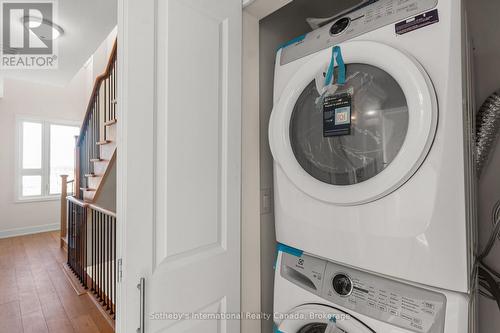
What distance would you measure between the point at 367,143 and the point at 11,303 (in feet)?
10.9

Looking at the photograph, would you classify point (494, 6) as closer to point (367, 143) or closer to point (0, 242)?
point (367, 143)

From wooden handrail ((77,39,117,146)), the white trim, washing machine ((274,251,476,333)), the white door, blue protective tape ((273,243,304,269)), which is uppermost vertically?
wooden handrail ((77,39,117,146))

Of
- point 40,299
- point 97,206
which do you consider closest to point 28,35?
point 97,206

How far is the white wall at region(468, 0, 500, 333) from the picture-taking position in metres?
1.14

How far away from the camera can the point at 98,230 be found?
2559mm

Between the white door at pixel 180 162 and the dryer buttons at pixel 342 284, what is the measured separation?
0.43 meters

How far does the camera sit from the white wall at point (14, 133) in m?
4.57

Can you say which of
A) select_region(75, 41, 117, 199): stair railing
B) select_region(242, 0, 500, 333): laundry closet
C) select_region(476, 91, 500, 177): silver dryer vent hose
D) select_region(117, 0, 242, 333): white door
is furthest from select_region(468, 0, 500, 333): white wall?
select_region(75, 41, 117, 199): stair railing

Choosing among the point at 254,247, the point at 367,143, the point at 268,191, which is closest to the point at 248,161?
the point at 268,191

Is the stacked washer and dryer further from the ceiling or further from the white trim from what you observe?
the white trim

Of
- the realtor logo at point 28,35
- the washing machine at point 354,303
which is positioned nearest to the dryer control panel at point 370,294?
the washing machine at point 354,303

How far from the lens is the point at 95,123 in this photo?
9.62 feet

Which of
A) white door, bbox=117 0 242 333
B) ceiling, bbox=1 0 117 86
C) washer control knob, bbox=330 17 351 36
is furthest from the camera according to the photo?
ceiling, bbox=1 0 117 86

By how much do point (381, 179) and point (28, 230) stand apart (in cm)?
610
